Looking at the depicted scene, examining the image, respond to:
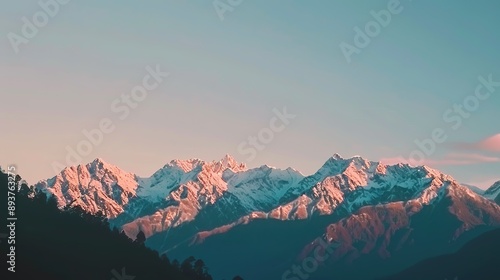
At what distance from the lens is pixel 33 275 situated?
19112 centimetres

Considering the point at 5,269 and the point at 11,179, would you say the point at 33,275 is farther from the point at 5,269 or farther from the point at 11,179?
the point at 11,179

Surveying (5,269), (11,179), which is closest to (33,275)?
(5,269)

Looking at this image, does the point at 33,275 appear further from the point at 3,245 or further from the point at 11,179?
the point at 11,179

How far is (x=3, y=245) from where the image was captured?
19750cm

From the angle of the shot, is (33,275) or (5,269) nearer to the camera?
(5,269)

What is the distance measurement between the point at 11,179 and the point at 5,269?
26297 millimetres

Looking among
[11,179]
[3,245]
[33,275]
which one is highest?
[11,179]

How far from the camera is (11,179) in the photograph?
7579 inches

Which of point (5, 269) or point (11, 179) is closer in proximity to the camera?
point (5, 269)

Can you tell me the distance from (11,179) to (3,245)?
1994 cm

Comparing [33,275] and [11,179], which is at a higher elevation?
[11,179]

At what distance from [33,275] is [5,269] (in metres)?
13.4

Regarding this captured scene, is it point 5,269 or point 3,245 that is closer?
point 5,269

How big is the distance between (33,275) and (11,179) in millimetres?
26944
